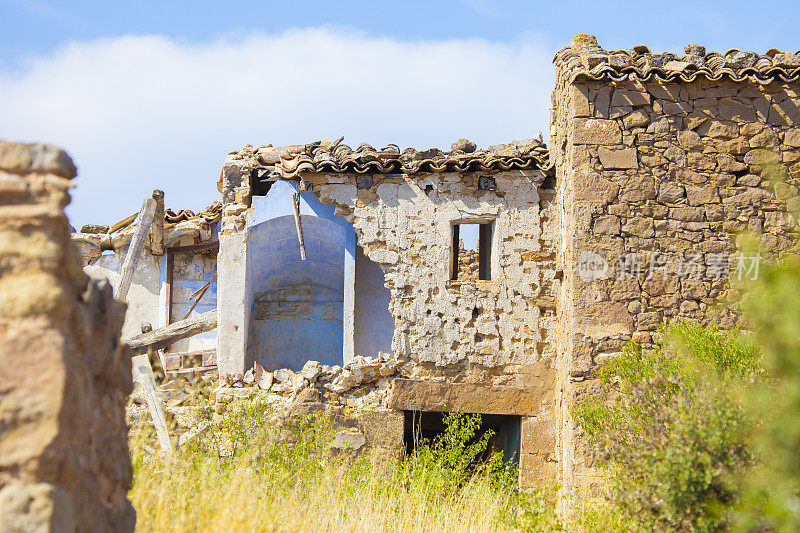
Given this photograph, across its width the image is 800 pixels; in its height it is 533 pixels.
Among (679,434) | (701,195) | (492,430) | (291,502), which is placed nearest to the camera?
(679,434)

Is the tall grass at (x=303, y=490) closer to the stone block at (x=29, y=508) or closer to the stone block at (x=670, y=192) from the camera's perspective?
the stone block at (x=29, y=508)

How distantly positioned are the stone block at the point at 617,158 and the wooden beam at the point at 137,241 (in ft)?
26.6

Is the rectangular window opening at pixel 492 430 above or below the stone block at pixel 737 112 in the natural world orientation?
below

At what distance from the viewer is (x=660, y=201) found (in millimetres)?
7711

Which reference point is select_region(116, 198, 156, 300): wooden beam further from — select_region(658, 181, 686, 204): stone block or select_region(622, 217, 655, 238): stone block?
select_region(658, 181, 686, 204): stone block

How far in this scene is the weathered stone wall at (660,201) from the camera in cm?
760

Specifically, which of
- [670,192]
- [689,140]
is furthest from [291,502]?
[689,140]

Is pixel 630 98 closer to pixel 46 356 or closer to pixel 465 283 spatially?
pixel 465 283

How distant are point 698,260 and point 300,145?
5070 mm

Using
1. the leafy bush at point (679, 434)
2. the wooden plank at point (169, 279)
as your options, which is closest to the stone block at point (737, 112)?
the leafy bush at point (679, 434)

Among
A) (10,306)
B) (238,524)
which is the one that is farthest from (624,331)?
(10,306)

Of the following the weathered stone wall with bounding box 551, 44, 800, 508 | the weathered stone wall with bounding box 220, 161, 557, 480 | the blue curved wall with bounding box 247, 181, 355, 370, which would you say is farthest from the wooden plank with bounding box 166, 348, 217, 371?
the weathered stone wall with bounding box 551, 44, 800, 508

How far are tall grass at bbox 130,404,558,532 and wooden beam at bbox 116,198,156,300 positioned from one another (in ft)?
16.1

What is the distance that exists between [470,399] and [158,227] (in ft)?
22.6
